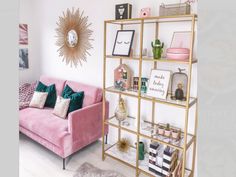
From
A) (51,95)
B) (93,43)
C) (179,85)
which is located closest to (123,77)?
(179,85)

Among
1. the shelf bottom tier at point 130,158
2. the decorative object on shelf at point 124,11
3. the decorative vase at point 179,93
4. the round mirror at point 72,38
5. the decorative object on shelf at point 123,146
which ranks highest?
the decorative object on shelf at point 124,11

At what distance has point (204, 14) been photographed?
0.30 metres

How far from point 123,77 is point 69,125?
0.87 metres

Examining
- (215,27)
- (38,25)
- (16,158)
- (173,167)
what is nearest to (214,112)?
(215,27)

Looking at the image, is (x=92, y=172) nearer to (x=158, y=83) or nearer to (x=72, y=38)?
(x=158, y=83)

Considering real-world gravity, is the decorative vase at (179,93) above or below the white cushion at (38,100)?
above

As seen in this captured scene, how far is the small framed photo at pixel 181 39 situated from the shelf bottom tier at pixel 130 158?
4.49 ft

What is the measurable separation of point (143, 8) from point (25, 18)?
266cm

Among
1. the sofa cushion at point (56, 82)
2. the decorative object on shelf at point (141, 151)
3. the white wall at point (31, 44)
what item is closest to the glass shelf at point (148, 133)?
the decorative object on shelf at point (141, 151)

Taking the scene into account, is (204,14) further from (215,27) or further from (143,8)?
(143,8)

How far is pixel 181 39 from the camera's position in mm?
2154

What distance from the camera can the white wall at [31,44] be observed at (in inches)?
157

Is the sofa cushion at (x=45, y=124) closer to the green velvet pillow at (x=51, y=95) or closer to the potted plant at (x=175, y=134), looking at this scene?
the green velvet pillow at (x=51, y=95)

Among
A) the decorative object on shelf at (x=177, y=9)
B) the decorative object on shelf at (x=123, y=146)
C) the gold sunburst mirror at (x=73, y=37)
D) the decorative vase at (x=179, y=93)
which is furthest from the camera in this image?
the gold sunburst mirror at (x=73, y=37)
